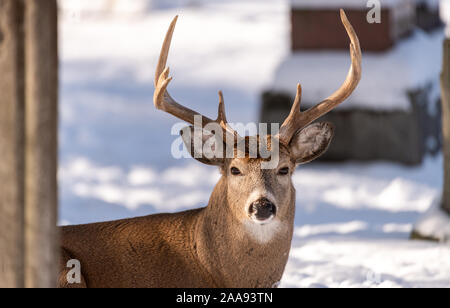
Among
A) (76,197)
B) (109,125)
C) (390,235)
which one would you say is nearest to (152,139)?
(109,125)

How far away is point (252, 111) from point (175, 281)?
10066 millimetres

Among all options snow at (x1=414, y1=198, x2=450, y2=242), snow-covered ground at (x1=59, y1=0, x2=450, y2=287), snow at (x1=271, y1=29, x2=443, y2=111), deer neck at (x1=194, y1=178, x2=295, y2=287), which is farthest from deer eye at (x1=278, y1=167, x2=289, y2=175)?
snow at (x1=271, y1=29, x2=443, y2=111)

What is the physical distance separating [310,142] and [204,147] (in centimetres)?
58

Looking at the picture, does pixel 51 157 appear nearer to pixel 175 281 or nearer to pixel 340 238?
pixel 175 281

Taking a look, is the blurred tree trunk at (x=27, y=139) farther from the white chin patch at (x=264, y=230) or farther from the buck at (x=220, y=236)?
the white chin patch at (x=264, y=230)

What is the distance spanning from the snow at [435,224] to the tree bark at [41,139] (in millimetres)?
4650

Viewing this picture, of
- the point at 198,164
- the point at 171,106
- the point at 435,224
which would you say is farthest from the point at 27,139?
the point at 198,164

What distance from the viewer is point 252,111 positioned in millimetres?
14961

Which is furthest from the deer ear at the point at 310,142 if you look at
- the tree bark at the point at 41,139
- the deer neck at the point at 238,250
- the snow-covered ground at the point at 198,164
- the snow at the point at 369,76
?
the snow at the point at 369,76

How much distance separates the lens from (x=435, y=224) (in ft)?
24.7

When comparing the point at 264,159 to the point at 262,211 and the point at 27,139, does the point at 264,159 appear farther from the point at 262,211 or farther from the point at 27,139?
the point at 27,139

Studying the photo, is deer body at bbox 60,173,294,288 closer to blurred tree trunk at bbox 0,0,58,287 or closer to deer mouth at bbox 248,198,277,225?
deer mouth at bbox 248,198,277,225
